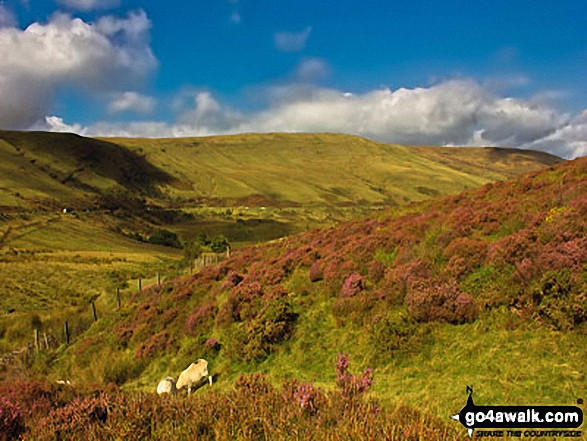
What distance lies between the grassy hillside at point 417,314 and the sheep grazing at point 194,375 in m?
0.47

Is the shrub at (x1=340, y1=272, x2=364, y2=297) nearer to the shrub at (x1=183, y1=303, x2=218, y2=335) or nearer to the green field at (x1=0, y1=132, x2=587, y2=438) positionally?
the green field at (x1=0, y1=132, x2=587, y2=438)

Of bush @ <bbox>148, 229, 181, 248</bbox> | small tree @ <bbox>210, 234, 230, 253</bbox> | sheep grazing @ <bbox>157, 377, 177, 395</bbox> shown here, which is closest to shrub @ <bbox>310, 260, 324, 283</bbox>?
sheep grazing @ <bbox>157, 377, 177, 395</bbox>

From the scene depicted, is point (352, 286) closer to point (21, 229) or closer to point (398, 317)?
point (398, 317)

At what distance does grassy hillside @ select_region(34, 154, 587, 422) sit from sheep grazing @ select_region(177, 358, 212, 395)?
470mm

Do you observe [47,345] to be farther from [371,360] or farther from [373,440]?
[373,440]

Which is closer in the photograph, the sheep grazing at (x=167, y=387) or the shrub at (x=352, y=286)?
the sheep grazing at (x=167, y=387)

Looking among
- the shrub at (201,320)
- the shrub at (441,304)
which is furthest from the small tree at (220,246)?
the shrub at (441,304)

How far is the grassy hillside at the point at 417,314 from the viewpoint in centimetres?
787

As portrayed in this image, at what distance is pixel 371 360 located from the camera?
374 inches

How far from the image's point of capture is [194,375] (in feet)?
39.5

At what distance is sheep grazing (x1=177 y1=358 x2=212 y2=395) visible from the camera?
39.0ft

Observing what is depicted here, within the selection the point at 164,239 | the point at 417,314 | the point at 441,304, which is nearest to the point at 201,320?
the point at 417,314

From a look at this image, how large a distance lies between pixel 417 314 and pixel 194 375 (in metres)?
7.43

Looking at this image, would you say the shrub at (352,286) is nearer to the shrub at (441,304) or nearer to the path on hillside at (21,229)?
the shrub at (441,304)
